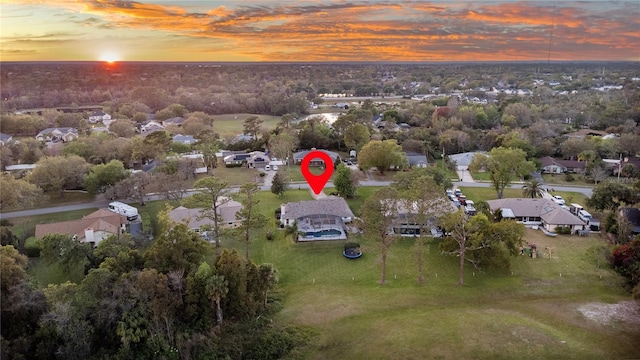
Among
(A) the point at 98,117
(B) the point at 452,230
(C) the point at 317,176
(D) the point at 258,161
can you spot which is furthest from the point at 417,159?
(A) the point at 98,117

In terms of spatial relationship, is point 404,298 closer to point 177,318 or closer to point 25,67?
point 177,318

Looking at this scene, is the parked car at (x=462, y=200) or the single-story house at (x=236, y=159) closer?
the parked car at (x=462, y=200)

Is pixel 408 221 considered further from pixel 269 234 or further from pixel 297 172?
pixel 297 172

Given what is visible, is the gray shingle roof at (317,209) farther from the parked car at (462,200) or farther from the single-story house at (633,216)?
the single-story house at (633,216)

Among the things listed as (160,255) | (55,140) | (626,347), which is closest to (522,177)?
(626,347)

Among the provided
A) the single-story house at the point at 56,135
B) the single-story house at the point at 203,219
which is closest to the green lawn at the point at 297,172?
the single-story house at the point at 203,219

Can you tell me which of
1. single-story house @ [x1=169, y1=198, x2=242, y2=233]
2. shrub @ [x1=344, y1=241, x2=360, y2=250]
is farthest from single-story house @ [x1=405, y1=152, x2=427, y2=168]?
single-story house @ [x1=169, y1=198, x2=242, y2=233]

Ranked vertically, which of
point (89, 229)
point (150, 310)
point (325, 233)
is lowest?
point (325, 233)

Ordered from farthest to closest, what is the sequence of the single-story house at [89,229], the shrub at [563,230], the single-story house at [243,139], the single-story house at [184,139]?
1. the single-story house at [243,139]
2. the single-story house at [184,139]
3. the shrub at [563,230]
4. the single-story house at [89,229]
